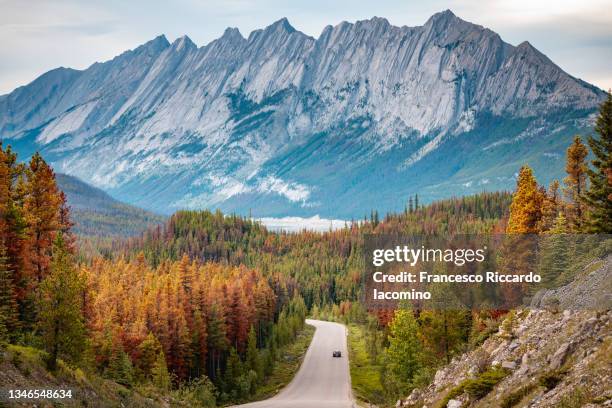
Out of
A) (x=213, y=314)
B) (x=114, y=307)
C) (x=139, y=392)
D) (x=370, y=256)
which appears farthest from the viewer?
(x=213, y=314)

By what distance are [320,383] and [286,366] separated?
18459 millimetres

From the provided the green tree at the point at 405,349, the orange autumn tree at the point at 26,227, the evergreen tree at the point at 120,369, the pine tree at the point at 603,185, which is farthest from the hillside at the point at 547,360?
the orange autumn tree at the point at 26,227

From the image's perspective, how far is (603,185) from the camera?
51.3 meters

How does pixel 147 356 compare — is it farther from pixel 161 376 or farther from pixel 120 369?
pixel 120 369

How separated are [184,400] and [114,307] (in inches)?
714

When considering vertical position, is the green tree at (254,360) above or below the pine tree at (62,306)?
below

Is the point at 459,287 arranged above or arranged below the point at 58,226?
below

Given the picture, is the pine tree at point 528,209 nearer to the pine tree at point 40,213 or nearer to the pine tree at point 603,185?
the pine tree at point 603,185

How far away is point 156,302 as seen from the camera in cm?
8981

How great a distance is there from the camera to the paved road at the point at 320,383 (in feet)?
285

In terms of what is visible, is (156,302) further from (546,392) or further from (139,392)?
(546,392)

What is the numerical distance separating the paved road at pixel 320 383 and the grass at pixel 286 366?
112 centimetres

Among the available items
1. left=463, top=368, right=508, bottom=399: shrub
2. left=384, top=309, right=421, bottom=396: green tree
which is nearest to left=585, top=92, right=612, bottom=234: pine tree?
left=463, top=368, right=508, bottom=399: shrub

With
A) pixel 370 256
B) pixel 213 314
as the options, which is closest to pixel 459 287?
pixel 370 256
